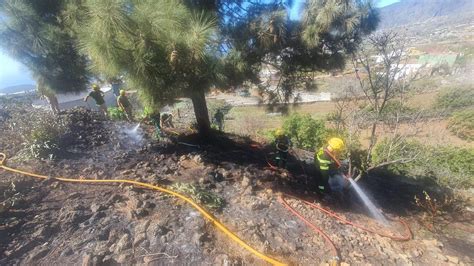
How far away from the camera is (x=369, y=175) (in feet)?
25.0

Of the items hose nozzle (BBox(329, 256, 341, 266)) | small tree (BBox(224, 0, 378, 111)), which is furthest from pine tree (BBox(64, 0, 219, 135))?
hose nozzle (BBox(329, 256, 341, 266))

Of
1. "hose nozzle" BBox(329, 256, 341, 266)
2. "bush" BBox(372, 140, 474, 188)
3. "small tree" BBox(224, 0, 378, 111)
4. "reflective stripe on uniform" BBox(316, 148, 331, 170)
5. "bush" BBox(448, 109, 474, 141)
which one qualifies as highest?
"small tree" BBox(224, 0, 378, 111)

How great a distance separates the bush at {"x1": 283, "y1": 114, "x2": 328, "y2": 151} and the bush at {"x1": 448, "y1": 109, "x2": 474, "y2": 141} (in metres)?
8.65

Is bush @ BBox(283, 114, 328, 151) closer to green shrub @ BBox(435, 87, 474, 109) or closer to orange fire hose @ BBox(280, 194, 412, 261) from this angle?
orange fire hose @ BBox(280, 194, 412, 261)

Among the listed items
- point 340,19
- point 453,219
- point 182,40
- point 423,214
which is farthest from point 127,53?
point 453,219

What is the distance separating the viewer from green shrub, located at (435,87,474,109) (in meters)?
20.5

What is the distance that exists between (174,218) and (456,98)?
2384 cm

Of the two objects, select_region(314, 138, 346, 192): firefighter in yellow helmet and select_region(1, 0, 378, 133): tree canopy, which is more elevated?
select_region(1, 0, 378, 133): tree canopy

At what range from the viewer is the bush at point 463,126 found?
15.2 meters

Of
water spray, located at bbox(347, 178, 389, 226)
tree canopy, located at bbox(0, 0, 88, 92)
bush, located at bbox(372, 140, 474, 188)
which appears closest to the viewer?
water spray, located at bbox(347, 178, 389, 226)

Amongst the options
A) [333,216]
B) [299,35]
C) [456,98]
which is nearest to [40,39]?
[299,35]

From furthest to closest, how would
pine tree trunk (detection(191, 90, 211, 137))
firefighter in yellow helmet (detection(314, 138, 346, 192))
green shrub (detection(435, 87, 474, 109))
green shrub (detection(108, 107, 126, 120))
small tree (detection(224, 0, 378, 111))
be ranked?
green shrub (detection(435, 87, 474, 109)) < green shrub (detection(108, 107, 126, 120)) < pine tree trunk (detection(191, 90, 211, 137)) < firefighter in yellow helmet (detection(314, 138, 346, 192)) < small tree (detection(224, 0, 378, 111))

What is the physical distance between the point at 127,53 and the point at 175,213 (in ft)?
7.54

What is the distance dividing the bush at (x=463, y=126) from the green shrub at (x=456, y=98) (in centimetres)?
466
